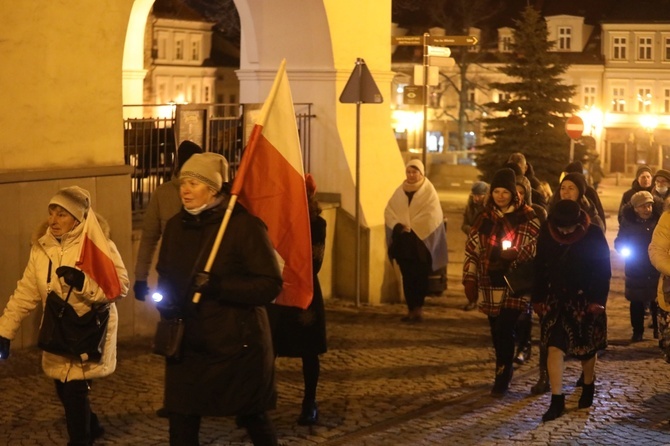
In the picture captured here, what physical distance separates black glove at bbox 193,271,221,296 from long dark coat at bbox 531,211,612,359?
Result: 368 centimetres

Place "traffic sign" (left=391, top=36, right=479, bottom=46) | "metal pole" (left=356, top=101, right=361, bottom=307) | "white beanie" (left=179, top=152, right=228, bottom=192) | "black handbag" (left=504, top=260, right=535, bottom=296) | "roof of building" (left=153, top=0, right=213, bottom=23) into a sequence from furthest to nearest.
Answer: "roof of building" (left=153, top=0, right=213, bottom=23)
"traffic sign" (left=391, top=36, right=479, bottom=46)
"metal pole" (left=356, top=101, right=361, bottom=307)
"black handbag" (left=504, top=260, right=535, bottom=296)
"white beanie" (left=179, top=152, right=228, bottom=192)

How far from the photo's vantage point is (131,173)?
11562 millimetres

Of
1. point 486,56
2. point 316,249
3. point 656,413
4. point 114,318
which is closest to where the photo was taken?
point 114,318

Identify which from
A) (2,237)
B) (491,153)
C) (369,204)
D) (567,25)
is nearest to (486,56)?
(567,25)

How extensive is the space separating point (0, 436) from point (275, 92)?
10.0 feet

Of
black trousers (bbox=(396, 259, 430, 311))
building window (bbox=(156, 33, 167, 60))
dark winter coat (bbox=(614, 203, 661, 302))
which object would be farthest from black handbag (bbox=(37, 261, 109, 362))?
building window (bbox=(156, 33, 167, 60))

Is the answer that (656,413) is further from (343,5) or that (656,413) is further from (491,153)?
(491,153)

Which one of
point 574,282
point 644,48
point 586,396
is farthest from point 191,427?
point 644,48

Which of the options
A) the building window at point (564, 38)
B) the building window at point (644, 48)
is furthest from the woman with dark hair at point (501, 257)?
the building window at point (564, 38)

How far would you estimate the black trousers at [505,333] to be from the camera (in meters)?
9.74

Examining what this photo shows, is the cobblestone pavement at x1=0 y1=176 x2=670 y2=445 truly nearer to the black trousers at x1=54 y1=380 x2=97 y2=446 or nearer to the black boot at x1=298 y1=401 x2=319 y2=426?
the black boot at x1=298 y1=401 x2=319 y2=426

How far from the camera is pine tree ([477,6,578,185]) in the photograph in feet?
138

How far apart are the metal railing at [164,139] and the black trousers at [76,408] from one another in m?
4.98

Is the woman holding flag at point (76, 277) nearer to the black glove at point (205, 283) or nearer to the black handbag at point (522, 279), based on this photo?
the black glove at point (205, 283)
